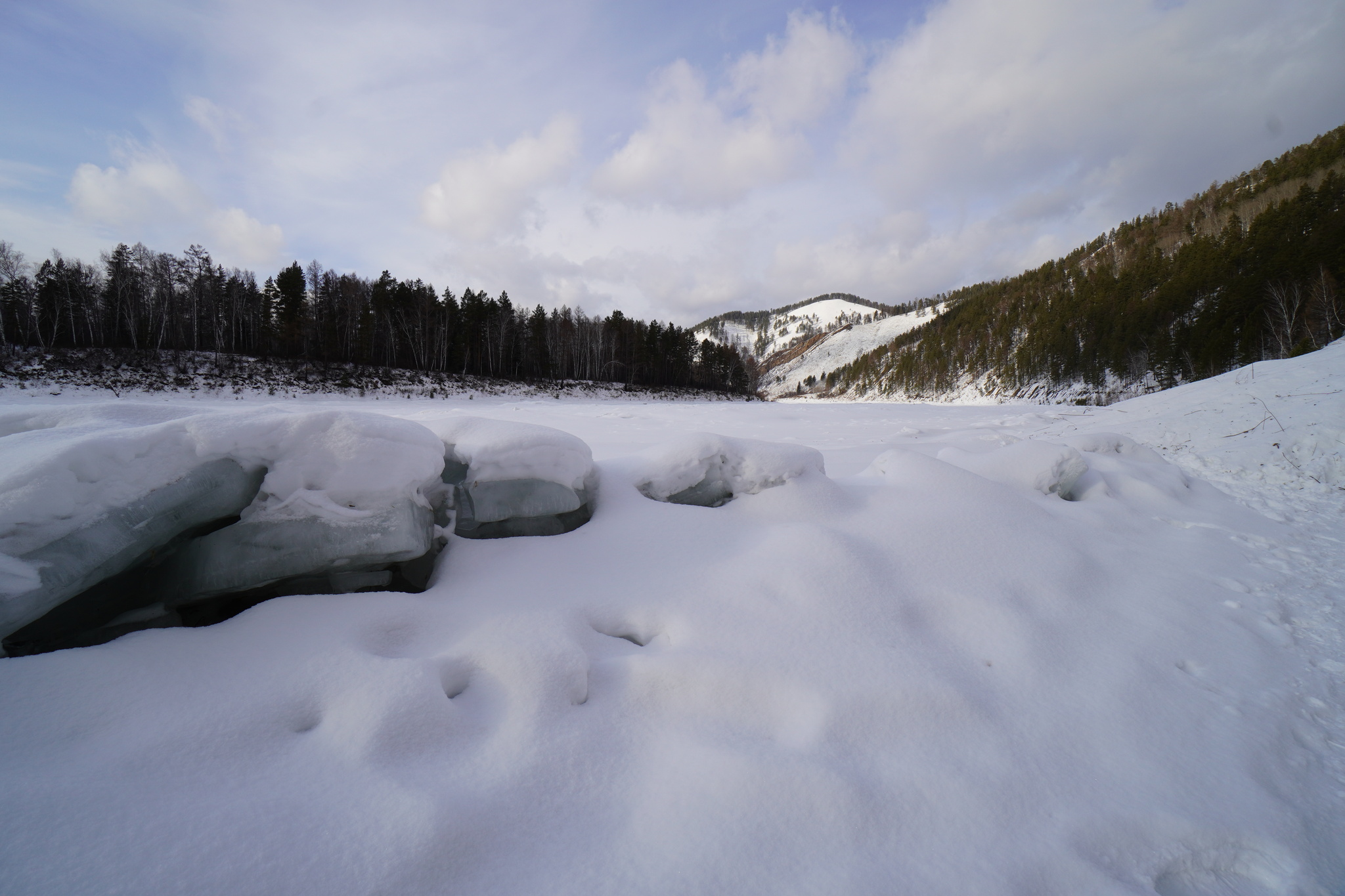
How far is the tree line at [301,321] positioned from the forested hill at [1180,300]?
1533 inches

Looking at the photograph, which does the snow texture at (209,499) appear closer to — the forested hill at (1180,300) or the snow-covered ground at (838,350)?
the forested hill at (1180,300)

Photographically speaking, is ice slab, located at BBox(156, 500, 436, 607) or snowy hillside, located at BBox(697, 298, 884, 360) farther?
snowy hillside, located at BBox(697, 298, 884, 360)

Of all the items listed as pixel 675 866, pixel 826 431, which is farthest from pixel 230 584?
pixel 826 431

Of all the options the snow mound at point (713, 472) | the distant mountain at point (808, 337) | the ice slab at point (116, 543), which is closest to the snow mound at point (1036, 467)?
the snow mound at point (713, 472)

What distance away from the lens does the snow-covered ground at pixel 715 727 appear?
1534 millimetres

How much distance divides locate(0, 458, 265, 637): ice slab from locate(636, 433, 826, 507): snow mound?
109 inches

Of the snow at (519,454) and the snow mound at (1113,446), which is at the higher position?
the snow mound at (1113,446)

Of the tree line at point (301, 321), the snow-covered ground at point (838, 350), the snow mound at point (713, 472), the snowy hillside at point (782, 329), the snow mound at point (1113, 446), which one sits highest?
the snowy hillside at point (782, 329)

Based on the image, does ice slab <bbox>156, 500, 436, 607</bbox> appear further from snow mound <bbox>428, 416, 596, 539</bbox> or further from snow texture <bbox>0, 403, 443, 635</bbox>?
snow mound <bbox>428, 416, 596, 539</bbox>

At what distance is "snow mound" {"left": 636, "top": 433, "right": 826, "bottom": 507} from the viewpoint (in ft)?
14.1

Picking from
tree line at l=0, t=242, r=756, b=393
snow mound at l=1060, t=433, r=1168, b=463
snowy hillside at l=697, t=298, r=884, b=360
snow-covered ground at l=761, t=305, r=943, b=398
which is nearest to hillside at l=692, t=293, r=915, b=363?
snowy hillside at l=697, t=298, r=884, b=360

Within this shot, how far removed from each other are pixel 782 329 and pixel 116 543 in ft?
633

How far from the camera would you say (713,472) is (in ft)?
14.3

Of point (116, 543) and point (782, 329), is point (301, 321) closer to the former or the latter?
point (116, 543)
